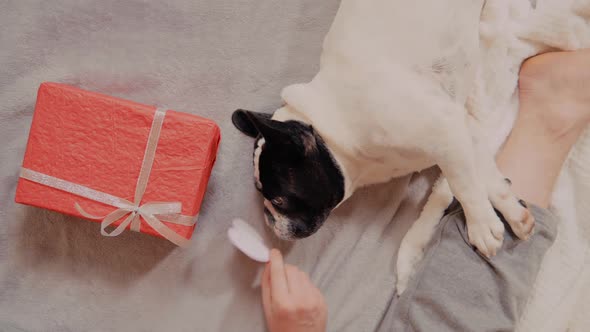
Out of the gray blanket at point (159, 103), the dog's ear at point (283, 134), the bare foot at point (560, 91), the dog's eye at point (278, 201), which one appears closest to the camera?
the dog's ear at point (283, 134)

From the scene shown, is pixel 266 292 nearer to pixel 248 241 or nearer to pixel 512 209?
pixel 248 241

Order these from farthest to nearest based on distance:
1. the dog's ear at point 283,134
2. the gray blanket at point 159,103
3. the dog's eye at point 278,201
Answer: the gray blanket at point 159,103 → the dog's eye at point 278,201 → the dog's ear at point 283,134

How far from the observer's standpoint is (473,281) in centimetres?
121

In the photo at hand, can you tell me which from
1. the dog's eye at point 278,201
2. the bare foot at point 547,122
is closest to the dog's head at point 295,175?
the dog's eye at point 278,201

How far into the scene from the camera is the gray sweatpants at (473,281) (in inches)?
47.3

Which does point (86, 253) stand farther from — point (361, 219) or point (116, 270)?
point (361, 219)

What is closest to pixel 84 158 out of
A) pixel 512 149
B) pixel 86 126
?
pixel 86 126

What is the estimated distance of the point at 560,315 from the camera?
1350 mm

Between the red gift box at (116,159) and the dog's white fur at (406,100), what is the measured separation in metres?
0.25

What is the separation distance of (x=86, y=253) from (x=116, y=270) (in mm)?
100

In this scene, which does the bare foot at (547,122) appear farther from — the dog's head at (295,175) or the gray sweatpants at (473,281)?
the dog's head at (295,175)

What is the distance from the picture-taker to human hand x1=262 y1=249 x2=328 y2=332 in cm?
120

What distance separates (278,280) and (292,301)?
0.06m

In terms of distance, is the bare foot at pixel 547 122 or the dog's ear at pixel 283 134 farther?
the bare foot at pixel 547 122
